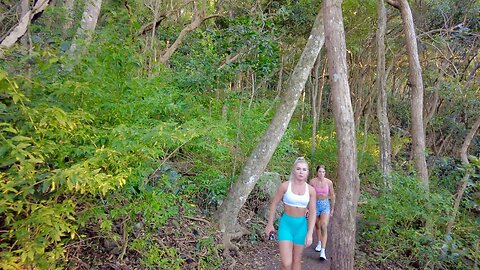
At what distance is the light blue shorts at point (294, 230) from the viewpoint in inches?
179

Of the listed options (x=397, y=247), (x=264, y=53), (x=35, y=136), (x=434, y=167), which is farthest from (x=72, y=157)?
(x=434, y=167)

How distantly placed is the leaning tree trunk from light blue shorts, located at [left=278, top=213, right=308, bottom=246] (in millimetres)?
2040

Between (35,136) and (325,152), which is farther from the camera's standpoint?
(325,152)

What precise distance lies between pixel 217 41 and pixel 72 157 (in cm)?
497

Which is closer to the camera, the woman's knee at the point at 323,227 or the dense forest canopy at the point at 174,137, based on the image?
the dense forest canopy at the point at 174,137

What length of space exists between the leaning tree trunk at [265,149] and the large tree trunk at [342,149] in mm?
1615

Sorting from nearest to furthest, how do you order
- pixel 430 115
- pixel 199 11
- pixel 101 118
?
pixel 101 118, pixel 199 11, pixel 430 115

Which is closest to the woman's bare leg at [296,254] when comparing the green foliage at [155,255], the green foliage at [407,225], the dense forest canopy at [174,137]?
the dense forest canopy at [174,137]

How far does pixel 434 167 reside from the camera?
1260 centimetres

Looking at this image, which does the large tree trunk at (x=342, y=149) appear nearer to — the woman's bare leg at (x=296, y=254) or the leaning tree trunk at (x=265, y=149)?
the woman's bare leg at (x=296, y=254)

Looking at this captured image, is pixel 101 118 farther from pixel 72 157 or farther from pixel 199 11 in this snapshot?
pixel 199 11

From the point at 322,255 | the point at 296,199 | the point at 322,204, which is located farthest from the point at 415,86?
the point at 296,199

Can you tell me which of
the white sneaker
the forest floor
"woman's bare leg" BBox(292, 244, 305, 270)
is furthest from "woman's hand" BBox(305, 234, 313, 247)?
the white sneaker

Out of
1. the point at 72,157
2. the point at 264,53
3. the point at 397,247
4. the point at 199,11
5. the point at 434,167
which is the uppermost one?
the point at 199,11
